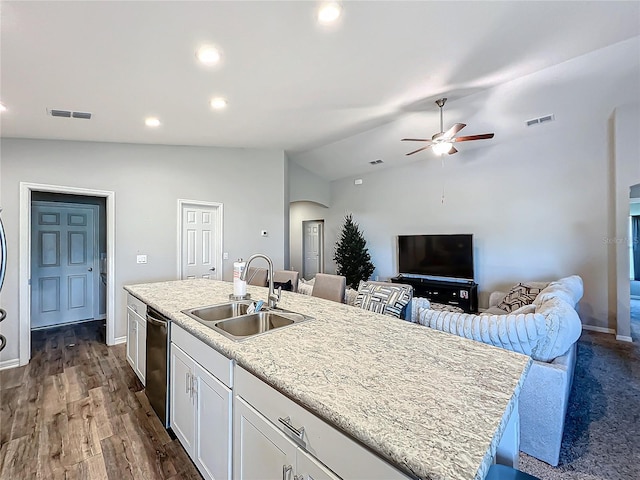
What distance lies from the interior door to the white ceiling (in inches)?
65.1

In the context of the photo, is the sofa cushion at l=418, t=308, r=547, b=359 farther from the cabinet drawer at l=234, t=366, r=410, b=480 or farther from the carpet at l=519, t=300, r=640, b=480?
the cabinet drawer at l=234, t=366, r=410, b=480

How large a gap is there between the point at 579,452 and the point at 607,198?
395 centimetres

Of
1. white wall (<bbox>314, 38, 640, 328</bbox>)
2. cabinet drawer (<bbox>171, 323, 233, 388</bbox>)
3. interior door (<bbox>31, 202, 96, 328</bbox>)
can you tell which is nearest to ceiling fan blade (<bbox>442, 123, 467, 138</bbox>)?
white wall (<bbox>314, 38, 640, 328</bbox>)

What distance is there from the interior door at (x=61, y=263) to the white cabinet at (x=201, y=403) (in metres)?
3.93

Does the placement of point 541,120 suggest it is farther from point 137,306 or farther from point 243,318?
point 137,306

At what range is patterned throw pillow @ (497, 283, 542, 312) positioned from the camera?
138 inches

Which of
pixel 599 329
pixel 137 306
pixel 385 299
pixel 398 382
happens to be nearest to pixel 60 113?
pixel 137 306

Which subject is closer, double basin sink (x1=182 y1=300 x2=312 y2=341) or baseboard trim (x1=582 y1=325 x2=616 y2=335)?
double basin sink (x1=182 y1=300 x2=312 y2=341)

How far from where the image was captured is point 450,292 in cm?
511

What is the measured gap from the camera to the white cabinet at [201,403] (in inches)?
50.3

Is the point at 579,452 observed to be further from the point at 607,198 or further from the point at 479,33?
the point at 607,198

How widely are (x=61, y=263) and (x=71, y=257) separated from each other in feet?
0.47

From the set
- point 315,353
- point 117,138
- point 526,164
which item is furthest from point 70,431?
point 526,164

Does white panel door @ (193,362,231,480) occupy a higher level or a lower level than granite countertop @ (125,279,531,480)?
lower
